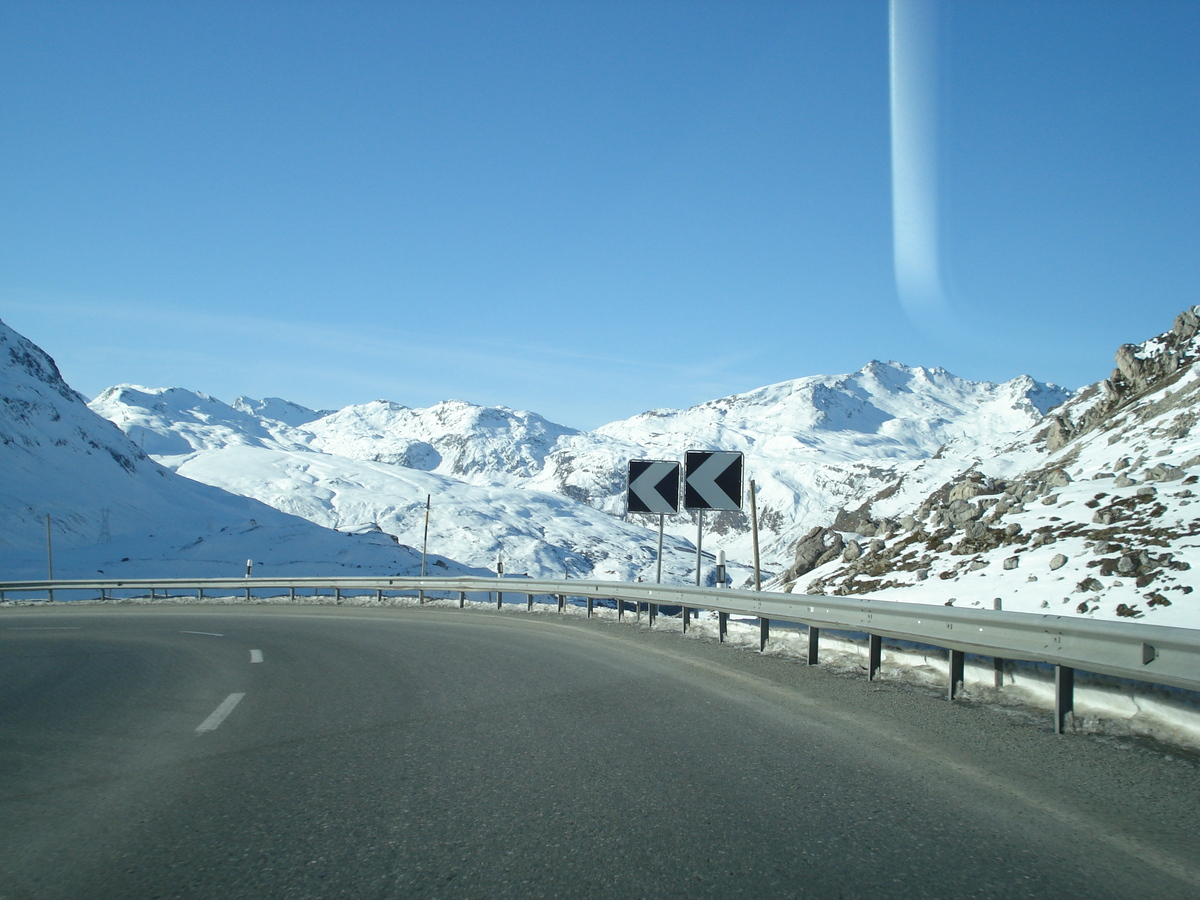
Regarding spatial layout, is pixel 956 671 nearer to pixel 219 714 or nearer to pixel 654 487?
pixel 219 714

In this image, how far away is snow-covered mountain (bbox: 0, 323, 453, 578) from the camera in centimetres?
9938

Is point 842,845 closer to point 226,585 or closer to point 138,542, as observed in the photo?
point 226,585

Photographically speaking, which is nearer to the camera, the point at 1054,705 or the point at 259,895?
the point at 259,895

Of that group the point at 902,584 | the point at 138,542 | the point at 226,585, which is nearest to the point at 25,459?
the point at 138,542

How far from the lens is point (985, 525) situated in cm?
2325

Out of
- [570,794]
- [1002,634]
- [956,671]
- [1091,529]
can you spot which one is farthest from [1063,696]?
[1091,529]

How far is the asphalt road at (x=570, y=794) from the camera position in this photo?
12.6 ft

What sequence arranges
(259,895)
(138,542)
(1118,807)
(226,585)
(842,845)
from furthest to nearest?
(138,542) < (226,585) < (1118,807) < (842,845) < (259,895)

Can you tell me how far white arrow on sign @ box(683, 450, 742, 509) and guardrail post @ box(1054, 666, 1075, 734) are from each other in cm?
786

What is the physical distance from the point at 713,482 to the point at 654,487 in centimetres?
150

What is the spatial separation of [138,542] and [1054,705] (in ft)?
447

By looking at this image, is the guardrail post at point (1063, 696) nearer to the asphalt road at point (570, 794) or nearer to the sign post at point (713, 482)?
the asphalt road at point (570, 794)

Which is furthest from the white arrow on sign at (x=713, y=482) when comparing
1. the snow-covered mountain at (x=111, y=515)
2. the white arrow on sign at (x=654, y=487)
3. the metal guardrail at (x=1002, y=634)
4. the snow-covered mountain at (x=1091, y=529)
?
the snow-covered mountain at (x=111, y=515)

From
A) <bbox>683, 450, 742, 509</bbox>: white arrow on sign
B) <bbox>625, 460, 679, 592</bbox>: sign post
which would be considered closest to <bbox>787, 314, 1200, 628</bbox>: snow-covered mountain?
<bbox>683, 450, 742, 509</bbox>: white arrow on sign
